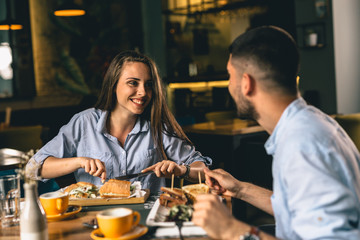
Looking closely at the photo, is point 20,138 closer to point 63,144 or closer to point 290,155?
point 63,144

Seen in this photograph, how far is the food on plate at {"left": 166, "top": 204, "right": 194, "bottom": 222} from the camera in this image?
1.48 metres

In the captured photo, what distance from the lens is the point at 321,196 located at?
1048mm

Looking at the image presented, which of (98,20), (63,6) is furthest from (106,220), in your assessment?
(98,20)

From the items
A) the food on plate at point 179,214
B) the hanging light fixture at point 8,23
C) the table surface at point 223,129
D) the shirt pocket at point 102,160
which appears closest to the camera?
the food on plate at point 179,214

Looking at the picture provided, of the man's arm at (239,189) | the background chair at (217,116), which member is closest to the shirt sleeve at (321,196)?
the man's arm at (239,189)

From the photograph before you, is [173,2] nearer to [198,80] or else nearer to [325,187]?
[198,80]

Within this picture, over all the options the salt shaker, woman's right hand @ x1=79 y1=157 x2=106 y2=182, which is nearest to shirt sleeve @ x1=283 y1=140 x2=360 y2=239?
the salt shaker

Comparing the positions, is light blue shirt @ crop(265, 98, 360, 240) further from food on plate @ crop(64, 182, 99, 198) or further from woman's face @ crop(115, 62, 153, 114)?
woman's face @ crop(115, 62, 153, 114)

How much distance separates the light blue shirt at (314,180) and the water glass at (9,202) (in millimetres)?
1023

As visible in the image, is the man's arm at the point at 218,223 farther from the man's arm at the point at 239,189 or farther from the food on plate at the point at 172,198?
the man's arm at the point at 239,189

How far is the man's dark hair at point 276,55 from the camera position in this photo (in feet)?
4.27

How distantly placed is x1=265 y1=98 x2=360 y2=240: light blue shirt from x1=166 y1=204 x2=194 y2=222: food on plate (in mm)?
346

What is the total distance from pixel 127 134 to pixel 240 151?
2.39m

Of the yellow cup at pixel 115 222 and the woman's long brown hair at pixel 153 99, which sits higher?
the woman's long brown hair at pixel 153 99
